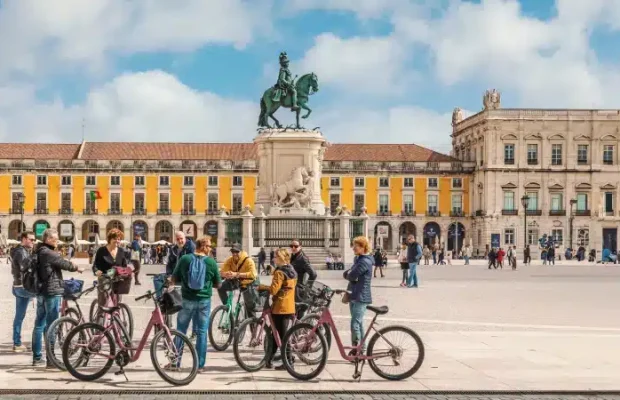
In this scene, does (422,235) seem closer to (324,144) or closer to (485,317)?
(324,144)

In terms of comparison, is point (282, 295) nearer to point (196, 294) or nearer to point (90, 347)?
point (196, 294)

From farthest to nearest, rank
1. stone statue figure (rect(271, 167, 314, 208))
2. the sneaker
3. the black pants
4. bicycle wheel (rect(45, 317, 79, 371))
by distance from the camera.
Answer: stone statue figure (rect(271, 167, 314, 208)) → the sneaker → the black pants → bicycle wheel (rect(45, 317, 79, 371))

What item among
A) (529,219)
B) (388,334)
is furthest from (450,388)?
(529,219)

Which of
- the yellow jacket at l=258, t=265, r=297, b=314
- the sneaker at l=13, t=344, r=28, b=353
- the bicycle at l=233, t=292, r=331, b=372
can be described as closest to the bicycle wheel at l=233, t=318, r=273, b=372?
the bicycle at l=233, t=292, r=331, b=372

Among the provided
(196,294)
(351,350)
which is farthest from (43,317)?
(351,350)

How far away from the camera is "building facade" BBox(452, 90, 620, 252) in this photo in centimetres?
7906

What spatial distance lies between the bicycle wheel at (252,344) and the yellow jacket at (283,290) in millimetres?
262

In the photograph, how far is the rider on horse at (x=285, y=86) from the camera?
38.8 metres

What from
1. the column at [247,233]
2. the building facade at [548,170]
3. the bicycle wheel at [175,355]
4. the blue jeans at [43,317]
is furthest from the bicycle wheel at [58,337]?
the building facade at [548,170]

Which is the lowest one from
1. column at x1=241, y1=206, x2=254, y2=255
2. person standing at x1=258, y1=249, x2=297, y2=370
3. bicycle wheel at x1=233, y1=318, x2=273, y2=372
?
bicycle wheel at x1=233, y1=318, x2=273, y2=372

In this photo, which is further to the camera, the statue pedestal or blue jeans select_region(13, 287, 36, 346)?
the statue pedestal

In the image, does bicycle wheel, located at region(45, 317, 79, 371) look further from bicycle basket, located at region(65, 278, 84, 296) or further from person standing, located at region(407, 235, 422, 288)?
person standing, located at region(407, 235, 422, 288)

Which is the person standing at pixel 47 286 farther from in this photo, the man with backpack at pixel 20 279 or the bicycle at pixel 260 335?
the bicycle at pixel 260 335

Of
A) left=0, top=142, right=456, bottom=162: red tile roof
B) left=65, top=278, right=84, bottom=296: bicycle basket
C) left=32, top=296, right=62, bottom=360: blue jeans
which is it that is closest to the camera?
left=32, top=296, right=62, bottom=360: blue jeans
